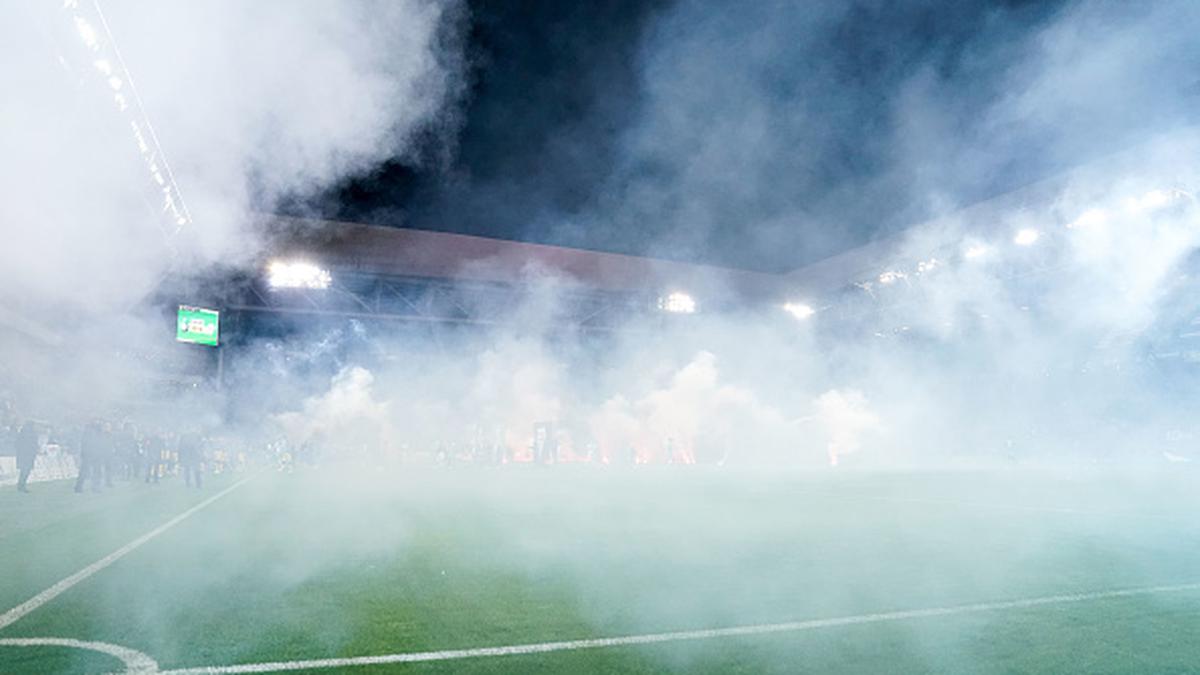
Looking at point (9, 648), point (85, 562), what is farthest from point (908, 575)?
point (85, 562)

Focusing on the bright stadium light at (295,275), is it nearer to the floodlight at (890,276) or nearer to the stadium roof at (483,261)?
the stadium roof at (483,261)

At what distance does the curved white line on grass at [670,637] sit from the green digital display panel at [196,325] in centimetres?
1648

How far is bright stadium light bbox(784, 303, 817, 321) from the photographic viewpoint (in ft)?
61.9

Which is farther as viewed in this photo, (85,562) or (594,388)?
(594,388)

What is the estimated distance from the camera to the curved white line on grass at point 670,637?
263 centimetres

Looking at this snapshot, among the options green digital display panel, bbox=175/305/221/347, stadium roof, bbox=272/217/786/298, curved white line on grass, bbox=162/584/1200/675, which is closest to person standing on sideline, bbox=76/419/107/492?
stadium roof, bbox=272/217/786/298

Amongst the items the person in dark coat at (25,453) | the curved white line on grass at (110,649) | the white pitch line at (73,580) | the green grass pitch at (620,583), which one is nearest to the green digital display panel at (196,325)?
the person in dark coat at (25,453)

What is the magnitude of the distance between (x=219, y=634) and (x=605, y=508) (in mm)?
5874

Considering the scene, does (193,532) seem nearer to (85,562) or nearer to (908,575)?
(85,562)

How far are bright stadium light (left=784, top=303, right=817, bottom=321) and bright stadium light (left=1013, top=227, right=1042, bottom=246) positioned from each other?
716 centimetres

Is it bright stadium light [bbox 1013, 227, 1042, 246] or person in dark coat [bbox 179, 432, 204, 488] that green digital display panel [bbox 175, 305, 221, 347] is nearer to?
person in dark coat [bbox 179, 432, 204, 488]

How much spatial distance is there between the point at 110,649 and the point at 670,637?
7.38 ft

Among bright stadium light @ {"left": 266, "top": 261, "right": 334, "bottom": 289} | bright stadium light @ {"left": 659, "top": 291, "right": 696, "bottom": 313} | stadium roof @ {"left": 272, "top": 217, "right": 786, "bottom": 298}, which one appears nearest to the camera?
Result: bright stadium light @ {"left": 266, "top": 261, "right": 334, "bottom": 289}

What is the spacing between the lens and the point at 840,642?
3.01 meters
